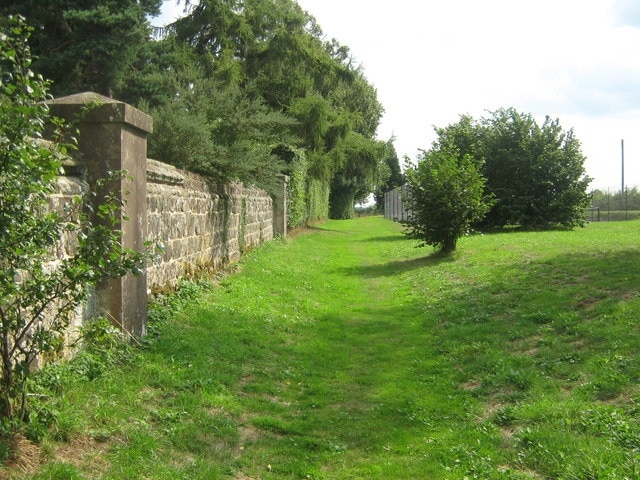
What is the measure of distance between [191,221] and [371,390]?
4.75 meters

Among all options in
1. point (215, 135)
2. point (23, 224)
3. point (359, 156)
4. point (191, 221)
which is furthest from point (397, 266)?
point (359, 156)

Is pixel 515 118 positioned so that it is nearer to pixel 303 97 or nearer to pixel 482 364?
pixel 303 97

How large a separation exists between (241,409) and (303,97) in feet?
89.8

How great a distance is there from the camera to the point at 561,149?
28.7 meters

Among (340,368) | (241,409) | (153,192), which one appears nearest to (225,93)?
(153,192)

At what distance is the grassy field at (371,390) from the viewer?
4.50 m

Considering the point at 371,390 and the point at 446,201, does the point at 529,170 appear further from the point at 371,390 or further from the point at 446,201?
the point at 371,390

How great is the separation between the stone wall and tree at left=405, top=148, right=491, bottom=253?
16.0ft

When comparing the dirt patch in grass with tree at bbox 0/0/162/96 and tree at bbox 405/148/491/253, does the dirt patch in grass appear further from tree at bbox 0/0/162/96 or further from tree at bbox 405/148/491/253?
tree at bbox 0/0/162/96

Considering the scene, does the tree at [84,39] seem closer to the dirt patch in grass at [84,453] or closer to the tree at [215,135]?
the tree at [215,135]

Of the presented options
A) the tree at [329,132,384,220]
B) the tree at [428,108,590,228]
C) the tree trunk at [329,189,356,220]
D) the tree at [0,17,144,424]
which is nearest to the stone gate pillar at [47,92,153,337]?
the tree at [0,17,144,424]

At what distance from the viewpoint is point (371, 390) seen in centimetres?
672

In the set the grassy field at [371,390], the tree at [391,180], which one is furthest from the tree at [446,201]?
the tree at [391,180]

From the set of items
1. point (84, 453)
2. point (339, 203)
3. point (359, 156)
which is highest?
point (359, 156)
